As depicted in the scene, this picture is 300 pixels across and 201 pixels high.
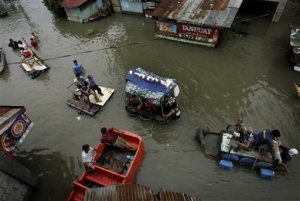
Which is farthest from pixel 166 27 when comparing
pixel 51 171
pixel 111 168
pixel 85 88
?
pixel 51 171

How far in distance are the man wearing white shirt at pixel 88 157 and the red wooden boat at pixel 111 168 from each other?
230mm

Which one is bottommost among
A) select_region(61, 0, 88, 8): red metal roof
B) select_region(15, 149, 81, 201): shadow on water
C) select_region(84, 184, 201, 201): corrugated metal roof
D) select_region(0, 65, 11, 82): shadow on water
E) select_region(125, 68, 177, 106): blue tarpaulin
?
select_region(0, 65, 11, 82): shadow on water

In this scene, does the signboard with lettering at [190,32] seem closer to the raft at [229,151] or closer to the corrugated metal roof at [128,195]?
the raft at [229,151]

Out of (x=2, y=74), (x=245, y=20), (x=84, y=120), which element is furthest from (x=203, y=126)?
(x=2, y=74)

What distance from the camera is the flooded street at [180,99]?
446 inches

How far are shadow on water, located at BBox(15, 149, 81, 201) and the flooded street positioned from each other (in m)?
0.05

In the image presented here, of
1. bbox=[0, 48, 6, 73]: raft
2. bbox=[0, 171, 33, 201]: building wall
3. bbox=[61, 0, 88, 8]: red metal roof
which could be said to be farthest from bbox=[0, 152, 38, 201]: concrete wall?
bbox=[61, 0, 88, 8]: red metal roof

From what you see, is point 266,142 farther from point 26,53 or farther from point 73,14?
point 73,14

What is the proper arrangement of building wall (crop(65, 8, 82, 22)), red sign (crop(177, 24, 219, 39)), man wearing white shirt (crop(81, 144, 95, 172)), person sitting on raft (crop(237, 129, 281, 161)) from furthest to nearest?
building wall (crop(65, 8, 82, 22)) < red sign (crop(177, 24, 219, 39)) < person sitting on raft (crop(237, 129, 281, 161)) < man wearing white shirt (crop(81, 144, 95, 172))

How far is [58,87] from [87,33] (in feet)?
24.0

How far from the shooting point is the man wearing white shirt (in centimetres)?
1001

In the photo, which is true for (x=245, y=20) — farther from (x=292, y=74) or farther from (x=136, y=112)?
(x=136, y=112)

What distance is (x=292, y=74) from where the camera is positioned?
52.0ft

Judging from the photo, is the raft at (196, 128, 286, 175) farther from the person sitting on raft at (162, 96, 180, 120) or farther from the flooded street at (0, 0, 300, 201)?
the person sitting on raft at (162, 96, 180, 120)
